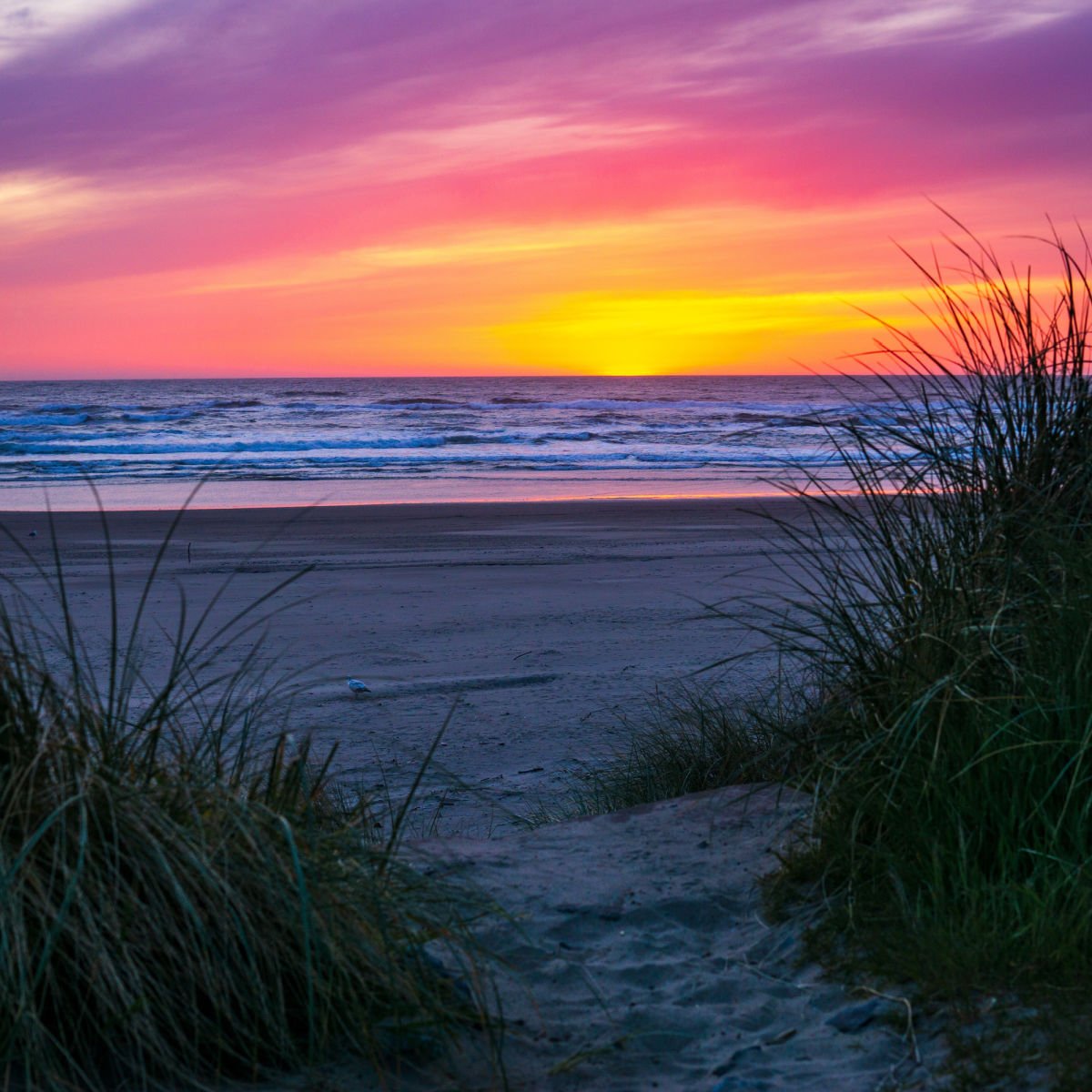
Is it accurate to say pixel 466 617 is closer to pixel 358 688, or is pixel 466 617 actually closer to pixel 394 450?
pixel 358 688

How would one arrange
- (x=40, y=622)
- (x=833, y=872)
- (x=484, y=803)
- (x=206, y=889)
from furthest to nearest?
(x=40, y=622), (x=484, y=803), (x=833, y=872), (x=206, y=889)

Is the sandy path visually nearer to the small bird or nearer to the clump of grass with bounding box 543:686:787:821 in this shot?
the clump of grass with bounding box 543:686:787:821

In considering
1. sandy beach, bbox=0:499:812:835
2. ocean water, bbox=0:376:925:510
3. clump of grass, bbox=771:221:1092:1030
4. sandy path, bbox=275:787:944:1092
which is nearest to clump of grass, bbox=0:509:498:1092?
sandy path, bbox=275:787:944:1092

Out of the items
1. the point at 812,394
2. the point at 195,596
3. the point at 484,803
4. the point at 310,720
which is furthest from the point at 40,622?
the point at 812,394

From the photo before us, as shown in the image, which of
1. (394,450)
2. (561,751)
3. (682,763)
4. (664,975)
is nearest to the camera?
(664,975)

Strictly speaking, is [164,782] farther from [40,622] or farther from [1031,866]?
[40,622]

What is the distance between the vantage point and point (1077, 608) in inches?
115

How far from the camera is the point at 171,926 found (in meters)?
2.24

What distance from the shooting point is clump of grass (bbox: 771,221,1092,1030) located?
2680 mm

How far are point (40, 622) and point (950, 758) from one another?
278 inches

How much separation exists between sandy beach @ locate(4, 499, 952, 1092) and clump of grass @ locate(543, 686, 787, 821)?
23cm

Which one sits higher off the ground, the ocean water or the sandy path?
the ocean water

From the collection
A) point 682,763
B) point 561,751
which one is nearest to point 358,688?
point 561,751

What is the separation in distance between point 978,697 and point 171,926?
78.7 inches
